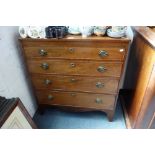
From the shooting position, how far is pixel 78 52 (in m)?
1.07

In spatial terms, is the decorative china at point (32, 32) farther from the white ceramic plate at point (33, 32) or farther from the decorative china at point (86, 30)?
the decorative china at point (86, 30)

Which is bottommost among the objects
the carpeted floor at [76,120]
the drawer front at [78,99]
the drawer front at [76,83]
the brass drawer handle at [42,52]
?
the carpeted floor at [76,120]

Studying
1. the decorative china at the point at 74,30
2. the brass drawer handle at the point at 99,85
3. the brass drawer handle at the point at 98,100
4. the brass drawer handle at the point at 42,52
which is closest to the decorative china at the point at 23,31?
A: the brass drawer handle at the point at 42,52

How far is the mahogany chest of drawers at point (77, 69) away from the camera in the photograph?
103 centimetres

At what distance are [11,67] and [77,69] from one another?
51cm

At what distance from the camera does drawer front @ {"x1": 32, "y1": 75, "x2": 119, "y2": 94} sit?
1202mm

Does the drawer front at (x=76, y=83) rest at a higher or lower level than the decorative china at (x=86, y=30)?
lower

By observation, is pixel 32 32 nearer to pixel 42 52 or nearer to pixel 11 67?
pixel 42 52

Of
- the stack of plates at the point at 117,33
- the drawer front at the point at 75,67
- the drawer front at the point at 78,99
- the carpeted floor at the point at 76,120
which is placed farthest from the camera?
the carpeted floor at the point at 76,120

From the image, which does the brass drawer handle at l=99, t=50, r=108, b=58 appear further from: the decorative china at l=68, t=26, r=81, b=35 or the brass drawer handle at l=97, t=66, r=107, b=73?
the decorative china at l=68, t=26, r=81, b=35

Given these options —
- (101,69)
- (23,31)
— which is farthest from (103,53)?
(23,31)
